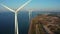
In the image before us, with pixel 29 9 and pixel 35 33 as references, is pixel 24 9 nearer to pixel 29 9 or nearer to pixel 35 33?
pixel 29 9

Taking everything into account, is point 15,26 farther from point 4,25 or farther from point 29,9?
point 29,9

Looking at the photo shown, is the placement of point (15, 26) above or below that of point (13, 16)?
below

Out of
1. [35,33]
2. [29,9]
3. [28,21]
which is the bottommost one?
[35,33]

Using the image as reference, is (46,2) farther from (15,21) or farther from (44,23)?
(15,21)

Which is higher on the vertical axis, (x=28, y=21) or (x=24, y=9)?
(x=24, y=9)

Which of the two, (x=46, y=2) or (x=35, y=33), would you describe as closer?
(x=35, y=33)

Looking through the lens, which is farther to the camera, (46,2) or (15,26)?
(46,2)

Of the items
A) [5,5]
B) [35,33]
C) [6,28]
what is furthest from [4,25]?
[35,33]

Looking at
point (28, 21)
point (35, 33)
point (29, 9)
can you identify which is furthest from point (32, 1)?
point (35, 33)
